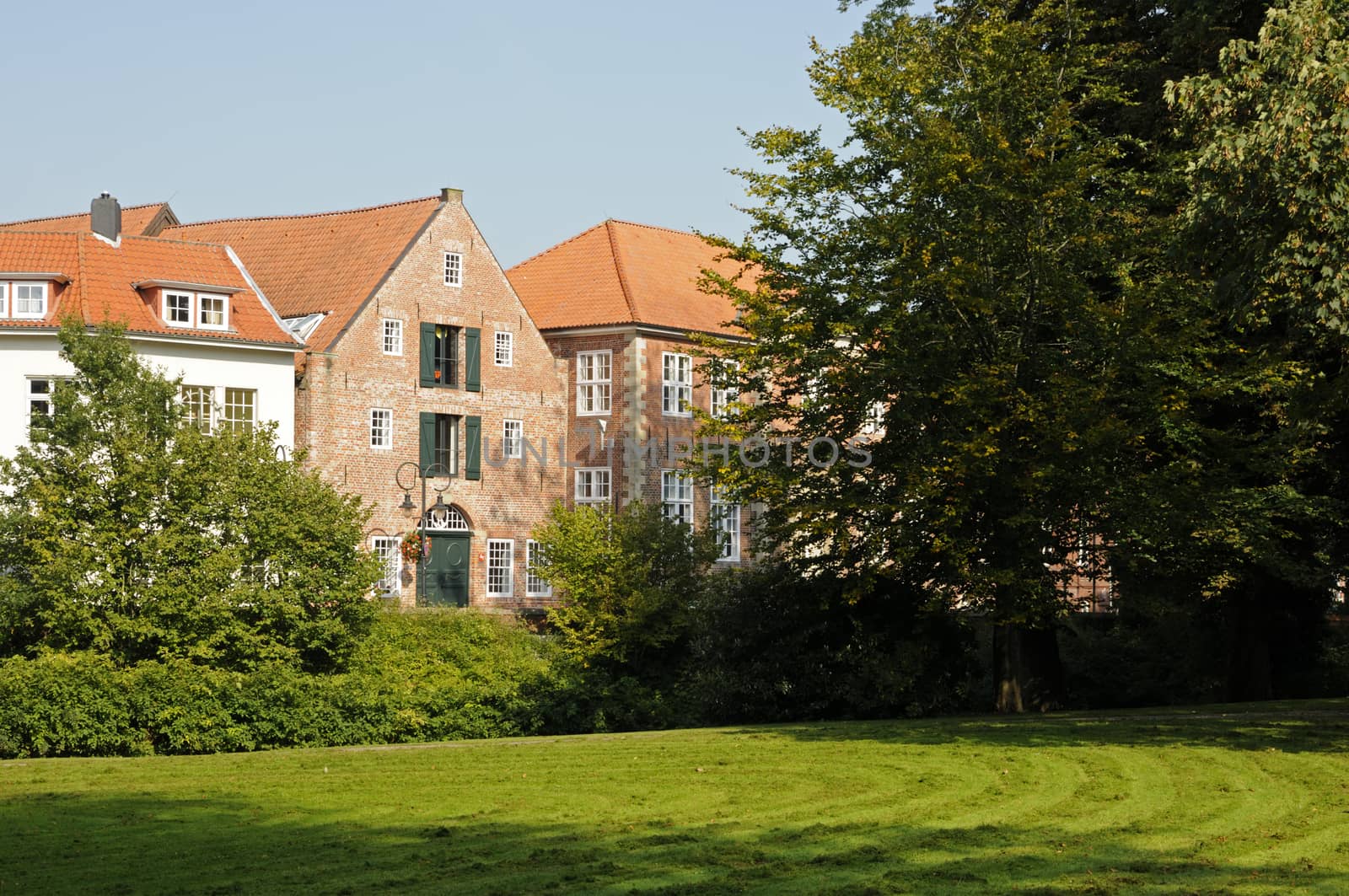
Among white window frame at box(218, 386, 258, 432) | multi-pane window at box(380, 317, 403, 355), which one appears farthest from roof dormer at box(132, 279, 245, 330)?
multi-pane window at box(380, 317, 403, 355)

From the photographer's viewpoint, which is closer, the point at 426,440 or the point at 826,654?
the point at 826,654

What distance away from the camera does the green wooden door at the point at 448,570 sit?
46.8m

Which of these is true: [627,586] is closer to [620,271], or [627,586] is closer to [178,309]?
[178,309]

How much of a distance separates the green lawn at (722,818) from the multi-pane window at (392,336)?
24190mm

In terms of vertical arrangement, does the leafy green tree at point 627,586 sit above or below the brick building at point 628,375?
below

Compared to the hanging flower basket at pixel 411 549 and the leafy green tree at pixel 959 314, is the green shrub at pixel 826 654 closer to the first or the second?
the leafy green tree at pixel 959 314

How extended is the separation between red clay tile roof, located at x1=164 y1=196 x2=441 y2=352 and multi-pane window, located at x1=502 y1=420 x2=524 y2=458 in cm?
610

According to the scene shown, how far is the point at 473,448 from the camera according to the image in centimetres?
4812

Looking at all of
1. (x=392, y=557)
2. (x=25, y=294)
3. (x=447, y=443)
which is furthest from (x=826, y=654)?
(x=25, y=294)

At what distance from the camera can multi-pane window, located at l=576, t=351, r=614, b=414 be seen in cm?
5172

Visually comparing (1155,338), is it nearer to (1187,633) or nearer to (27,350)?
(1187,633)

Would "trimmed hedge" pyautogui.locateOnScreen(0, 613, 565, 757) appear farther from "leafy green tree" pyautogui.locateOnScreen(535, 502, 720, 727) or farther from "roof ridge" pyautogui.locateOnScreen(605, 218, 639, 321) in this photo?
"roof ridge" pyautogui.locateOnScreen(605, 218, 639, 321)

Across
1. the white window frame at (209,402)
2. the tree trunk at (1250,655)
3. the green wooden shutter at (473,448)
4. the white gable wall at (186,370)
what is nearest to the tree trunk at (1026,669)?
the tree trunk at (1250,655)

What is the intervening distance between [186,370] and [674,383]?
16.5 m
